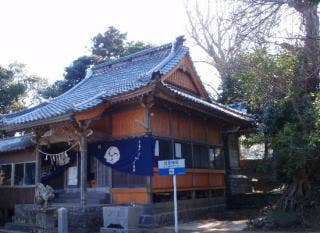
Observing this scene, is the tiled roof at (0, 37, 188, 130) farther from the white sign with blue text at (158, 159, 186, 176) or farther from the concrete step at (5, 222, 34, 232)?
the concrete step at (5, 222, 34, 232)

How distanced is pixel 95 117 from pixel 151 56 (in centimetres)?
674

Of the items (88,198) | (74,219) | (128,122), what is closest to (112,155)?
(128,122)

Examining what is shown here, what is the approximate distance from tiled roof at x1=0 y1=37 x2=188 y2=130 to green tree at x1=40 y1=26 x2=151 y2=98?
11828 millimetres

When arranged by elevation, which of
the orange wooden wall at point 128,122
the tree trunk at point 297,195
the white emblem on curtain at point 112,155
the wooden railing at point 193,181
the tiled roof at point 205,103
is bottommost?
the tree trunk at point 297,195

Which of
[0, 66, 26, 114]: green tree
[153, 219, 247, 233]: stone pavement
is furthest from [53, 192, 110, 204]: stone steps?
[0, 66, 26, 114]: green tree

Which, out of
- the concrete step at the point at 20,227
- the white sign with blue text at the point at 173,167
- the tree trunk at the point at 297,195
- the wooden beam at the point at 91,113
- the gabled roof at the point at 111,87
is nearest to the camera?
the white sign with blue text at the point at 173,167

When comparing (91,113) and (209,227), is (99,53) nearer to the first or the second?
(91,113)

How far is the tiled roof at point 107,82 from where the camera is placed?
1466 centimetres

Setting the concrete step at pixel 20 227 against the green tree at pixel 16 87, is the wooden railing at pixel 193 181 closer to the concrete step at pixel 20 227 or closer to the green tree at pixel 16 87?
the concrete step at pixel 20 227

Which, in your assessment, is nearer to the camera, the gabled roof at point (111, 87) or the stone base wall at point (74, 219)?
the stone base wall at point (74, 219)

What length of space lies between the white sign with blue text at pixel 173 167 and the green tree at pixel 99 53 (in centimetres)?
2325

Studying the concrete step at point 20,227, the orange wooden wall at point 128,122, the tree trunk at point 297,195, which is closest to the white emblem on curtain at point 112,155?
the orange wooden wall at point 128,122

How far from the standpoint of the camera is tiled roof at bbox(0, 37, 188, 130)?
14.7 m

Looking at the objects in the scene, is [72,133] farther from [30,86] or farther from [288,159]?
[30,86]
